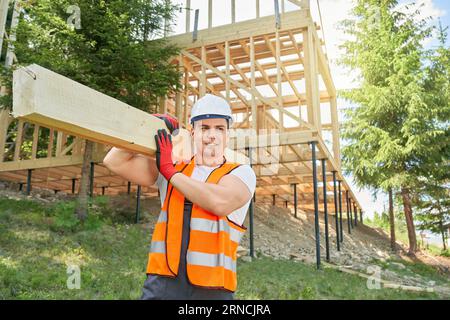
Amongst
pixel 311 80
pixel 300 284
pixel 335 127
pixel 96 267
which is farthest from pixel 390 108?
pixel 96 267

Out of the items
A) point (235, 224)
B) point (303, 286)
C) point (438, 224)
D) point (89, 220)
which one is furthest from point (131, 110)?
point (438, 224)

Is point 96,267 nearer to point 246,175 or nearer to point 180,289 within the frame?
point 180,289

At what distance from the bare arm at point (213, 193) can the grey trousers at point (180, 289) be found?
0.68 ft

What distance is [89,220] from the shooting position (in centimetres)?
980

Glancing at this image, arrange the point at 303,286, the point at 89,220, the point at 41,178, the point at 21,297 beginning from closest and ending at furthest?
the point at 21,297 < the point at 303,286 < the point at 89,220 < the point at 41,178

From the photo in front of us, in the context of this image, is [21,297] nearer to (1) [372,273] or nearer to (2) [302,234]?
(1) [372,273]

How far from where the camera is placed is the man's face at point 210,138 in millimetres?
1989

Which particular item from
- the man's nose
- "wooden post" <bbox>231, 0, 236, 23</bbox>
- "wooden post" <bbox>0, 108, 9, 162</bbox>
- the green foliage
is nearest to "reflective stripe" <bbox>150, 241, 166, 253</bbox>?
the man's nose

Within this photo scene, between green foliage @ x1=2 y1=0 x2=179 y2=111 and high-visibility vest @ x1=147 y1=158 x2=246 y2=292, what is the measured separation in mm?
7904

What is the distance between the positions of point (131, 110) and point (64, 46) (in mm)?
9292

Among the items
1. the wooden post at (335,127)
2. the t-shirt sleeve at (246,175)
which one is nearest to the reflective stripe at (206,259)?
the t-shirt sleeve at (246,175)

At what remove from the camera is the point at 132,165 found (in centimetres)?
210

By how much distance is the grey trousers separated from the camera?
1.83 m

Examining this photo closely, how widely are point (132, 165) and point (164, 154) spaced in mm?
323
